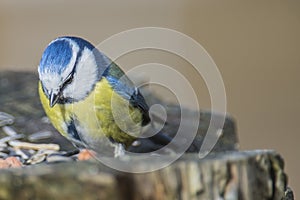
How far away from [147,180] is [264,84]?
12.7 ft

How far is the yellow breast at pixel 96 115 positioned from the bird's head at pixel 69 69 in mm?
19

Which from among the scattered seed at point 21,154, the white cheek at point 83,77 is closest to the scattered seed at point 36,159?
the scattered seed at point 21,154

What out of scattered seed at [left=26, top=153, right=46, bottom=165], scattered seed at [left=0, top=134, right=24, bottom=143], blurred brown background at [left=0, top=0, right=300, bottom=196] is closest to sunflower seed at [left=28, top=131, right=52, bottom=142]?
scattered seed at [left=0, top=134, right=24, bottom=143]

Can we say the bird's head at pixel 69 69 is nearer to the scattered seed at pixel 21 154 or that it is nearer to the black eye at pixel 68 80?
the black eye at pixel 68 80

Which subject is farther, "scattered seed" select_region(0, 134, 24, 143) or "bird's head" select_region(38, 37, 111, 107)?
"scattered seed" select_region(0, 134, 24, 143)

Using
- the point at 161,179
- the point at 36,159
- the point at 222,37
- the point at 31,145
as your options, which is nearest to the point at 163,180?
the point at 161,179

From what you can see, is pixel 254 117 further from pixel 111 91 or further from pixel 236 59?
pixel 111 91

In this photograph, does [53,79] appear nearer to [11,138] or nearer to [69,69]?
[69,69]

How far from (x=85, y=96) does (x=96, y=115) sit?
0.17ft

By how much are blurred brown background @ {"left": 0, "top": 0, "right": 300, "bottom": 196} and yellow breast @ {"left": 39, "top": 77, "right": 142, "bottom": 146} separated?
8.14 feet

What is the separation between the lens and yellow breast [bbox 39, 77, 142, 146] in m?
1.59

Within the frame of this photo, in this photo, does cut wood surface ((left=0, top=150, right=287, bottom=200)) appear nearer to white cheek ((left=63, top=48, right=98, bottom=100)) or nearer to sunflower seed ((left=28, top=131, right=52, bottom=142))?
white cheek ((left=63, top=48, right=98, bottom=100))

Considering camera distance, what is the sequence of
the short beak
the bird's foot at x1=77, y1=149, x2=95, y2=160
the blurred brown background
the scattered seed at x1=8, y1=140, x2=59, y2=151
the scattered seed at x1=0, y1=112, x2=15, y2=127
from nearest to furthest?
the bird's foot at x1=77, y1=149, x2=95, y2=160, the short beak, the scattered seed at x1=8, y1=140, x2=59, y2=151, the scattered seed at x1=0, y1=112, x2=15, y2=127, the blurred brown background

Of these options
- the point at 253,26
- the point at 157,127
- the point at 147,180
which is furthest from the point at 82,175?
the point at 253,26
